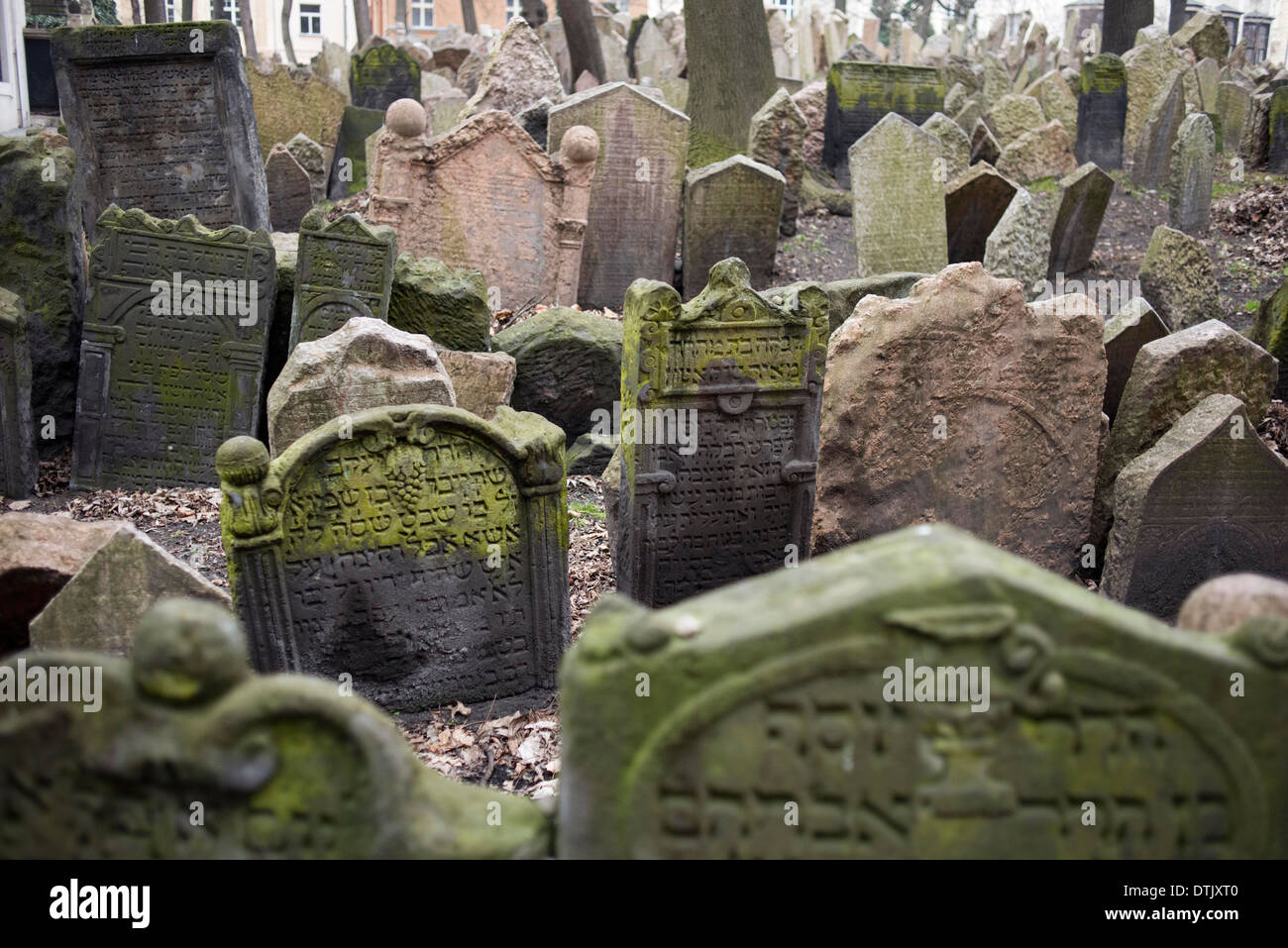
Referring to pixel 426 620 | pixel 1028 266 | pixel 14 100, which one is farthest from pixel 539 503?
pixel 14 100

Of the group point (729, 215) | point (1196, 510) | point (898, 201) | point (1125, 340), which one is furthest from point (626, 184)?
point (1196, 510)

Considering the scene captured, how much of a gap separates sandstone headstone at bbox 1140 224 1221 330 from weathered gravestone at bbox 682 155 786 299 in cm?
325

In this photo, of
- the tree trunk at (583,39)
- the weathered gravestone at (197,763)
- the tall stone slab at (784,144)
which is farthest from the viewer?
the tree trunk at (583,39)

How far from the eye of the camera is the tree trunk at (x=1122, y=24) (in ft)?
59.3

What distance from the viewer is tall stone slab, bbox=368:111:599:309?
9250mm

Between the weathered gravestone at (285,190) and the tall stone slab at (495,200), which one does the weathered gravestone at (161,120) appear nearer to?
the tall stone slab at (495,200)

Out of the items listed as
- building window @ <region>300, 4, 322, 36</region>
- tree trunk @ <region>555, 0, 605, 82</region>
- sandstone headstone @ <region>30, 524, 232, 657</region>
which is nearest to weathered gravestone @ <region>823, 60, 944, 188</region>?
tree trunk @ <region>555, 0, 605, 82</region>

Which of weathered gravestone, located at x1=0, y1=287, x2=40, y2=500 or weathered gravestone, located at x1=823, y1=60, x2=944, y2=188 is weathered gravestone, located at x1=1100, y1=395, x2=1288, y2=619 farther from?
weathered gravestone, located at x1=823, y1=60, x2=944, y2=188

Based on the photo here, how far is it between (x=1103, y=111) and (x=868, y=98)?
3.48 meters

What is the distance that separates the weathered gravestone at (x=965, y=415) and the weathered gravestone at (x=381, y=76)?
1279 cm

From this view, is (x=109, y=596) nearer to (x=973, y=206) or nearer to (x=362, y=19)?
(x=973, y=206)

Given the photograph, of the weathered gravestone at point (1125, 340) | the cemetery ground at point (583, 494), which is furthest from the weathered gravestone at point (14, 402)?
the weathered gravestone at point (1125, 340)

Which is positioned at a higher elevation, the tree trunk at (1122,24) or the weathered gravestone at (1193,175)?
the tree trunk at (1122,24)
